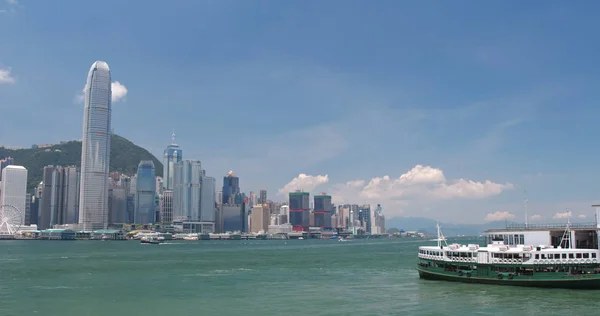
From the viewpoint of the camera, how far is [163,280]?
8881 cm

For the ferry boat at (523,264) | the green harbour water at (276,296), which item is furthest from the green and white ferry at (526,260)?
the green harbour water at (276,296)

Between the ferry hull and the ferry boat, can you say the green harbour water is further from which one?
the ferry boat

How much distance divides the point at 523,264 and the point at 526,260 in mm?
694

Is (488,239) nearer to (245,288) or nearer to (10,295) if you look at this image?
(245,288)


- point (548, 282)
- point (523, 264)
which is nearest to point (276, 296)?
point (523, 264)

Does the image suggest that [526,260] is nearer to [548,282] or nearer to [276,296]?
[548,282]

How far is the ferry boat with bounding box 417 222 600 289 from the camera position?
212ft

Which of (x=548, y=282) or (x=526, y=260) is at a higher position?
(x=526, y=260)

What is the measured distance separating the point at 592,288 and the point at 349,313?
102ft

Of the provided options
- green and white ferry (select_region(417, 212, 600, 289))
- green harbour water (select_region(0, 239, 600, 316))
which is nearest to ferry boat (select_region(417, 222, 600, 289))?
green and white ferry (select_region(417, 212, 600, 289))

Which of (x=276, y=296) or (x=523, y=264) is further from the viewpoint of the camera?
(x=276, y=296)

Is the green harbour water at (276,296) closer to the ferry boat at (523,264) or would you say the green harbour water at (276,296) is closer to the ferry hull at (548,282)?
the ferry hull at (548,282)

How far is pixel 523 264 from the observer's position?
66688mm

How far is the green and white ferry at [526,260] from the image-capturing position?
212ft
